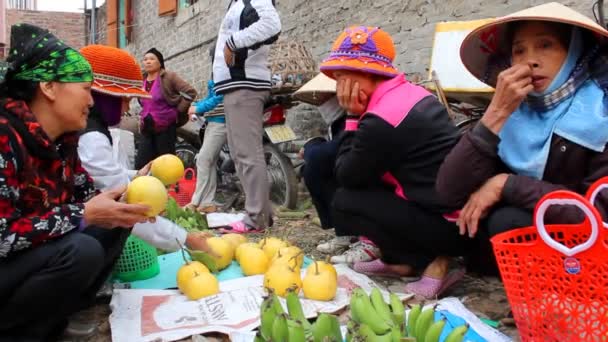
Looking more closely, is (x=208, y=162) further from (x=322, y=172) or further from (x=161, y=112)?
(x=322, y=172)

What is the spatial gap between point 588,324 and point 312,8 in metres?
6.01

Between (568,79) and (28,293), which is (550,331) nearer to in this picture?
(568,79)

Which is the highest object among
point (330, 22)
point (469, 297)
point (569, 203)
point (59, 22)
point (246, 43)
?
point (59, 22)

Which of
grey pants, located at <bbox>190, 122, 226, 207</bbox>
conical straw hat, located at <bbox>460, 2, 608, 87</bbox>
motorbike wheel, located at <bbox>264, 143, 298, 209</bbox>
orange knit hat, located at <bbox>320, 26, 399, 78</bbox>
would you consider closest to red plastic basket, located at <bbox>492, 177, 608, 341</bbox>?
conical straw hat, located at <bbox>460, 2, 608, 87</bbox>

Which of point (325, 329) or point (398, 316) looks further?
point (398, 316)

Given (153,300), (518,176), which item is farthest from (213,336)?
(518,176)

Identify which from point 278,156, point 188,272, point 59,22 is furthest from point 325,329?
point 59,22

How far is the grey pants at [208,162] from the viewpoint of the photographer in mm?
5035

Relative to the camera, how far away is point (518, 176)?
198 centimetres

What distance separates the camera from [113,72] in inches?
110

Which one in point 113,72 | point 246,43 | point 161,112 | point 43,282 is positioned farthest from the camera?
point 161,112

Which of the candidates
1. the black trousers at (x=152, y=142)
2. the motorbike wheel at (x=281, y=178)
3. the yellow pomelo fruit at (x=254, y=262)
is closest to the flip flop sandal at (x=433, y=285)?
the yellow pomelo fruit at (x=254, y=262)

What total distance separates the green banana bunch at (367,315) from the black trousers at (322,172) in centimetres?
155

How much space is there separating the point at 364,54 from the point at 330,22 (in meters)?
4.17
